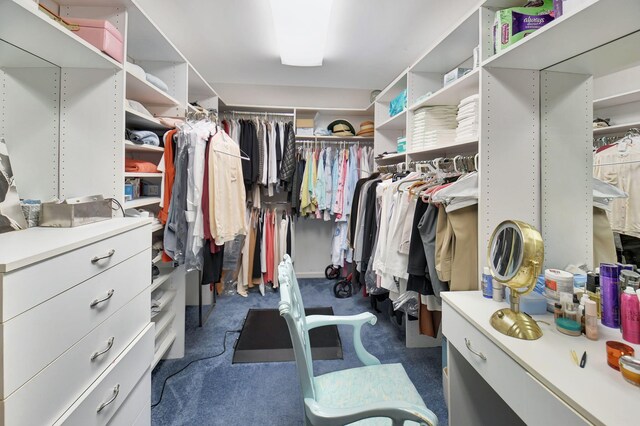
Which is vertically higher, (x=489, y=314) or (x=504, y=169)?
(x=504, y=169)

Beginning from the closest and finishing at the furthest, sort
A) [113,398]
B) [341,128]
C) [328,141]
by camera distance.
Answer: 1. [113,398]
2. [341,128]
3. [328,141]

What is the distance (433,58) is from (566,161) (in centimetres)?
114

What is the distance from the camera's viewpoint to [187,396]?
1.66 metres

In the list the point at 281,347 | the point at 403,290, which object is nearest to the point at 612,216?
the point at 403,290

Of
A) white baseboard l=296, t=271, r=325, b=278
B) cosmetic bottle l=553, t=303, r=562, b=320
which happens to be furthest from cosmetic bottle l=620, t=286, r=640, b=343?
white baseboard l=296, t=271, r=325, b=278

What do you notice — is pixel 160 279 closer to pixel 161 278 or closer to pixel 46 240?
pixel 161 278

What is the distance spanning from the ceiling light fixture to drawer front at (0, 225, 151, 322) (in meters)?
1.63

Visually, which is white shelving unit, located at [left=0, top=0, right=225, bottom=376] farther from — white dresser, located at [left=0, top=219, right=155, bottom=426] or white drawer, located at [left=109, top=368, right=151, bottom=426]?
white drawer, located at [left=109, top=368, right=151, bottom=426]

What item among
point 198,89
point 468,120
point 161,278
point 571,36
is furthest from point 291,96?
point 571,36

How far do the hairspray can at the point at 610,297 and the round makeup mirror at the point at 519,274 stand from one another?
233 mm

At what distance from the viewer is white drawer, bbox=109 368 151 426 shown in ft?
3.21

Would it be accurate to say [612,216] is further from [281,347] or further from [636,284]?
[281,347]

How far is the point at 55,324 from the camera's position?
0.70 metres

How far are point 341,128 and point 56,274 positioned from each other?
9.85 ft
